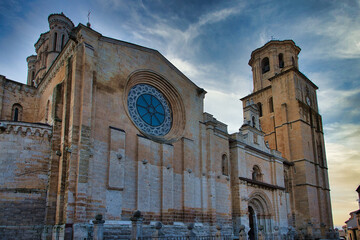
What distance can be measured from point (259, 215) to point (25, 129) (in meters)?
17.4

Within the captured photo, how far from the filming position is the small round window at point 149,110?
1822 cm

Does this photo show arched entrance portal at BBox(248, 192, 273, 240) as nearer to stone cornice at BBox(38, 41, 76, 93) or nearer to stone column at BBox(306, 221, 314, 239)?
stone column at BBox(306, 221, 314, 239)

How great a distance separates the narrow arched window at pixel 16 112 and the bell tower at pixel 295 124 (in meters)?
21.8

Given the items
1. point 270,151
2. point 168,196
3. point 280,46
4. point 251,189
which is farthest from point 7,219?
point 280,46

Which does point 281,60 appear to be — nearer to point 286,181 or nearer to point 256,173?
point 286,181

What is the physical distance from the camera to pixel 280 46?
35500 millimetres

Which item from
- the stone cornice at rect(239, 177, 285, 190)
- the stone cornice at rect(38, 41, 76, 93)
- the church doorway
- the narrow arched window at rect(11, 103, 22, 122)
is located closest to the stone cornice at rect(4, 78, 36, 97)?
the stone cornice at rect(38, 41, 76, 93)

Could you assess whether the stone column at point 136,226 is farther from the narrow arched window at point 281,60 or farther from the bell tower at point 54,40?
the narrow arched window at point 281,60

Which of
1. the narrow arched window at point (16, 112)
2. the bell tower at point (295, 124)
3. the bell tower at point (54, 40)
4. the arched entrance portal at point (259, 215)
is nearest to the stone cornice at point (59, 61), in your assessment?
the narrow arched window at point (16, 112)

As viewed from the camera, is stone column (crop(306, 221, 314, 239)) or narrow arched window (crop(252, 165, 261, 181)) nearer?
narrow arched window (crop(252, 165, 261, 181))

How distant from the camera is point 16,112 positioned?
20109 millimetres

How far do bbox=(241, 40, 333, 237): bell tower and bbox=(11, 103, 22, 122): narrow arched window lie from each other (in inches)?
858

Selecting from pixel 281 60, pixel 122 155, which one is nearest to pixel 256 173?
pixel 122 155

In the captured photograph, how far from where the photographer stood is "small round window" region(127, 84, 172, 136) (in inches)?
717
